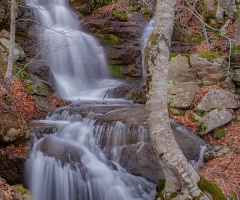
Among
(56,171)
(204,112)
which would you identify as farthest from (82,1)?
(56,171)

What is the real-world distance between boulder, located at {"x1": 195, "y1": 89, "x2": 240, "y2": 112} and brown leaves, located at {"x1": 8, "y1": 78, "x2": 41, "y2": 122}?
20.2 ft

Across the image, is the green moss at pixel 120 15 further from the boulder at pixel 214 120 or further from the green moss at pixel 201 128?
the green moss at pixel 201 128

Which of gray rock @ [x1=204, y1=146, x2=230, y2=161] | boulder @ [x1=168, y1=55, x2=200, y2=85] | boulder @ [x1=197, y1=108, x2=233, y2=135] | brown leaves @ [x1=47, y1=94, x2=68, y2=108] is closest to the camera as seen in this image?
gray rock @ [x1=204, y1=146, x2=230, y2=161]

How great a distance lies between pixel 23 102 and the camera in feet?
23.7

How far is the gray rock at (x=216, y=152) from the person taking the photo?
18.6 feet

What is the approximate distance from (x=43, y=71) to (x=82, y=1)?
419 inches

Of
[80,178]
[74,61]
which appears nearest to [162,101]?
[80,178]

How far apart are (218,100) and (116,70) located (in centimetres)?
723

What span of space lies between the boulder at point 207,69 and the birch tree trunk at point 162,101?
6.09 m

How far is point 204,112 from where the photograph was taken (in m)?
7.45

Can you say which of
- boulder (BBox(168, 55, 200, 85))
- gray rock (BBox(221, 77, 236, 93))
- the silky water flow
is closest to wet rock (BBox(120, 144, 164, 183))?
the silky water flow

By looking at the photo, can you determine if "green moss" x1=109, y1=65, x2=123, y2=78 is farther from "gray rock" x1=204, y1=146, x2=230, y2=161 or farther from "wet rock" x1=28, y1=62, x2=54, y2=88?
"gray rock" x1=204, y1=146, x2=230, y2=161

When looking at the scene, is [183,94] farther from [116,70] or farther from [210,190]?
[116,70]

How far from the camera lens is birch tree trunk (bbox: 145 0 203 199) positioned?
122 inches
